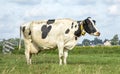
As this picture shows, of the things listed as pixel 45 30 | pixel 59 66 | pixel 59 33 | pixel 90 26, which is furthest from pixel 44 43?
pixel 59 66

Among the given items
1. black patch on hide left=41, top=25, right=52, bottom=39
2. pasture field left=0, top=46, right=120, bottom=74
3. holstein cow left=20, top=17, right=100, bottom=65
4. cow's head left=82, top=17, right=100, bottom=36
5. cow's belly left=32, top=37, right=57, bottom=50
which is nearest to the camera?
pasture field left=0, top=46, right=120, bottom=74

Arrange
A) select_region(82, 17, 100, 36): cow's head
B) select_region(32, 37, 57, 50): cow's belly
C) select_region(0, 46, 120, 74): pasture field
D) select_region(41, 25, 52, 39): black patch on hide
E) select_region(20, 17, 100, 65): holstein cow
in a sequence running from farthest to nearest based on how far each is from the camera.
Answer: select_region(41, 25, 52, 39): black patch on hide → select_region(32, 37, 57, 50): cow's belly → select_region(82, 17, 100, 36): cow's head → select_region(20, 17, 100, 65): holstein cow → select_region(0, 46, 120, 74): pasture field

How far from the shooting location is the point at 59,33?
66.5 ft

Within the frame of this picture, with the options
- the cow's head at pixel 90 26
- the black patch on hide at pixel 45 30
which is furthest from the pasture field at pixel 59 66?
the cow's head at pixel 90 26

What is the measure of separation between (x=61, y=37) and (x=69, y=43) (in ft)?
1.52

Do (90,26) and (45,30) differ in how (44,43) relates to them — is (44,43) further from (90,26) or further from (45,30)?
(90,26)

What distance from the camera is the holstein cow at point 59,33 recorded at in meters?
20.2

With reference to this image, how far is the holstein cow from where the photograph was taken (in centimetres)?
2019

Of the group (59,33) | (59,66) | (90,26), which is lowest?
(59,66)

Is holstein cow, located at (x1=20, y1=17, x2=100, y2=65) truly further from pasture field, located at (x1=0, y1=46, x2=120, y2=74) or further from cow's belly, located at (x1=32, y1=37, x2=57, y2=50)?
pasture field, located at (x1=0, y1=46, x2=120, y2=74)

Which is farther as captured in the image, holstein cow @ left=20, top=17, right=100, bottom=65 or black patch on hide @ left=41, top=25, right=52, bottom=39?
black patch on hide @ left=41, top=25, right=52, bottom=39

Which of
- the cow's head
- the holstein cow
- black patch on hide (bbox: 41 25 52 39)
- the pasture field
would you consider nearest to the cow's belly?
the holstein cow

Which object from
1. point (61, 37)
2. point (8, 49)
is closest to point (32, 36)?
point (61, 37)

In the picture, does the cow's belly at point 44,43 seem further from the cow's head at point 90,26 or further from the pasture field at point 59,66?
the cow's head at point 90,26
